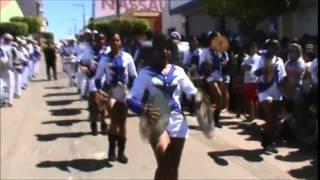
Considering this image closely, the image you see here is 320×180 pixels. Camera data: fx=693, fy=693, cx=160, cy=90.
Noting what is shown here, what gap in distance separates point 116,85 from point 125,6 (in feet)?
210

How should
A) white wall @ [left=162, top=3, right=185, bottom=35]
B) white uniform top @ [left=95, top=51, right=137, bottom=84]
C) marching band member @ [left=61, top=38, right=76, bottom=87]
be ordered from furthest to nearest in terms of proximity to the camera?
1. white wall @ [left=162, top=3, right=185, bottom=35]
2. marching band member @ [left=61, top=38, right=76, bottom=87]
3. white uniform top @ [left=95, top=51, right=137, bottom=84]

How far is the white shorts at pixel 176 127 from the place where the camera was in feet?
21.5

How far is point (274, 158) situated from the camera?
9805 millimetres

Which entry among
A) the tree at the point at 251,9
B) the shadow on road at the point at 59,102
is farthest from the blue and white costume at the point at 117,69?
the tree at the point at 251,9

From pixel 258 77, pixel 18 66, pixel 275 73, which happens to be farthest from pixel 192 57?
pixel 18 66

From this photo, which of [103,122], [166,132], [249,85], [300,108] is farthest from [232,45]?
[166,132]

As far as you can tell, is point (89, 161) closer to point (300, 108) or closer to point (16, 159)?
point (16, 159)

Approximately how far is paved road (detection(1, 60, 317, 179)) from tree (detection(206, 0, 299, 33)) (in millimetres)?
5445

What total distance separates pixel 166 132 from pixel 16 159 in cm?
444

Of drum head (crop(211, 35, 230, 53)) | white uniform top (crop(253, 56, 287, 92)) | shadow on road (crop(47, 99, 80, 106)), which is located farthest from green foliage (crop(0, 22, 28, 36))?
white uniform top (crop(253, 56, 287, 92))

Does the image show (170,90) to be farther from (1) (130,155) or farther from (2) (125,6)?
(2) (125,6)

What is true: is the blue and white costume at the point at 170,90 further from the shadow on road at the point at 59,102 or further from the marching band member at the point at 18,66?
→ the marching band member at the point at 18,66

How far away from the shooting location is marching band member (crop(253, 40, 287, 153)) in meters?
10.2

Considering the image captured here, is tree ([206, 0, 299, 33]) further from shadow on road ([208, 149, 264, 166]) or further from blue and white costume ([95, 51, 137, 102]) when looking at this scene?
blue and white costume ([95, 51, 137, 102])
